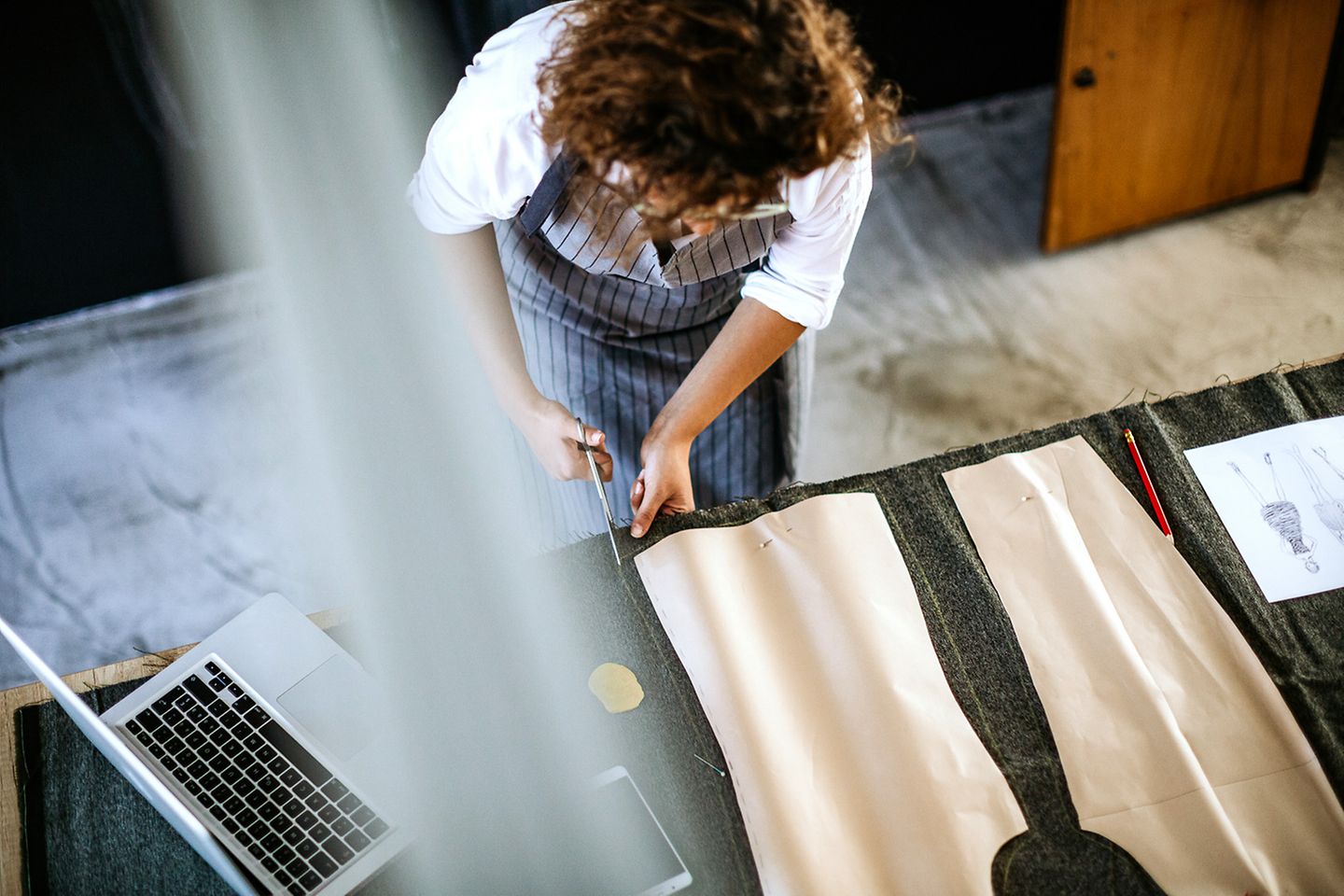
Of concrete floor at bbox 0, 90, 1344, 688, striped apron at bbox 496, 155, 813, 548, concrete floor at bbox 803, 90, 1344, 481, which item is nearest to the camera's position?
striped apron at bbox 496, 155, 813, 548

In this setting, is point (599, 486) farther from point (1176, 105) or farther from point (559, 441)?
point (1176, 105)

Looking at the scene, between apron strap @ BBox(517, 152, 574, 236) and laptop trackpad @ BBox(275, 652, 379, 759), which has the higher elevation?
apron strap @ BBox(517, 152, 574, 236)

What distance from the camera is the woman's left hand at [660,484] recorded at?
39.8 inches

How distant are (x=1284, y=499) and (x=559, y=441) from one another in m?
0.77

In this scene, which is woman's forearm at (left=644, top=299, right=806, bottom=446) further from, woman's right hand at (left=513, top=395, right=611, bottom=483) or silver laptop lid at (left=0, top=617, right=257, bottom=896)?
silver laptop lid at (left=0, top=617, right=257, bottom=896)

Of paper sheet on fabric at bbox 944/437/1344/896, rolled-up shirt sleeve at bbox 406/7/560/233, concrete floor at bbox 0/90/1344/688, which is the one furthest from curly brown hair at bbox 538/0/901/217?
concrete floor at bbox 0/90/1344/688

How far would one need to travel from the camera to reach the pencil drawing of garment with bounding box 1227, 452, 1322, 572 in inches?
37.7

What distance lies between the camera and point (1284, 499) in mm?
989

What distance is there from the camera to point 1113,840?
0.81 meters

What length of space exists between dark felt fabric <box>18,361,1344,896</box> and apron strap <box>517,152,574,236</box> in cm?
34

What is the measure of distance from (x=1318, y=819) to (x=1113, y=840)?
0.57ft

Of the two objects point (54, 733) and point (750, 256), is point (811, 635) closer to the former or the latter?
point (750, 256)

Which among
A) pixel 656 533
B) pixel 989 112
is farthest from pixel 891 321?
pixel 656 533

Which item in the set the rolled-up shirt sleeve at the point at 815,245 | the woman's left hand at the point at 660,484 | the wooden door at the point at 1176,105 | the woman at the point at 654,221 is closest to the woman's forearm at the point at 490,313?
the woman at the point at 654,221
